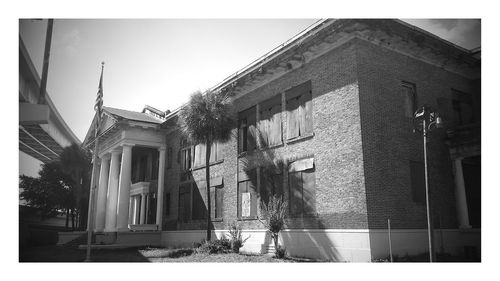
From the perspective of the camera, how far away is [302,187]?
690 inches

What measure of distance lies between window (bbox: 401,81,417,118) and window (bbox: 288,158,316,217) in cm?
463

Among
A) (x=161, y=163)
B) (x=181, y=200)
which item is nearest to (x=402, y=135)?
(x=181, y=200)

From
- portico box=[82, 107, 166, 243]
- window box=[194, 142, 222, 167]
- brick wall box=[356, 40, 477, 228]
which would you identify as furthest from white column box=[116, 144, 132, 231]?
brick wall box=[356, 40, 477, 228]

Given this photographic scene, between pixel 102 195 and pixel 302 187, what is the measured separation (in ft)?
69.1

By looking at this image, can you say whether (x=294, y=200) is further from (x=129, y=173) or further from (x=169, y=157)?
(x=129, y=173)

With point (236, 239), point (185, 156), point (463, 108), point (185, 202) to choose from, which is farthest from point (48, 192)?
→ point (463, 108)

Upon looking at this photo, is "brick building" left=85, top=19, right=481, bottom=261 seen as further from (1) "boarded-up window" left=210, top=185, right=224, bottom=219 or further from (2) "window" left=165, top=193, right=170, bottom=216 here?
(2) "window" left=165, top=193, right=170, bottom=216

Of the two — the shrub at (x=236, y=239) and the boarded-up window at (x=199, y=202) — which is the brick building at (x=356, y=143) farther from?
the boarded-up window at (x=199, y=202)

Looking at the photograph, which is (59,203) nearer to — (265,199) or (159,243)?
(159,243)

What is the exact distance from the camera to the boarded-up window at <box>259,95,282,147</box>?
64.7 feet

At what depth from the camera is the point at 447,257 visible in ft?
49.9

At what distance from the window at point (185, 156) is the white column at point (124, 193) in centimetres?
368

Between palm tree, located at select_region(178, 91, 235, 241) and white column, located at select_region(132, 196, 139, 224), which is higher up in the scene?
palm tree, located at select_region(178, 91, 235, 241)

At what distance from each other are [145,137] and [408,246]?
64.8 ft
